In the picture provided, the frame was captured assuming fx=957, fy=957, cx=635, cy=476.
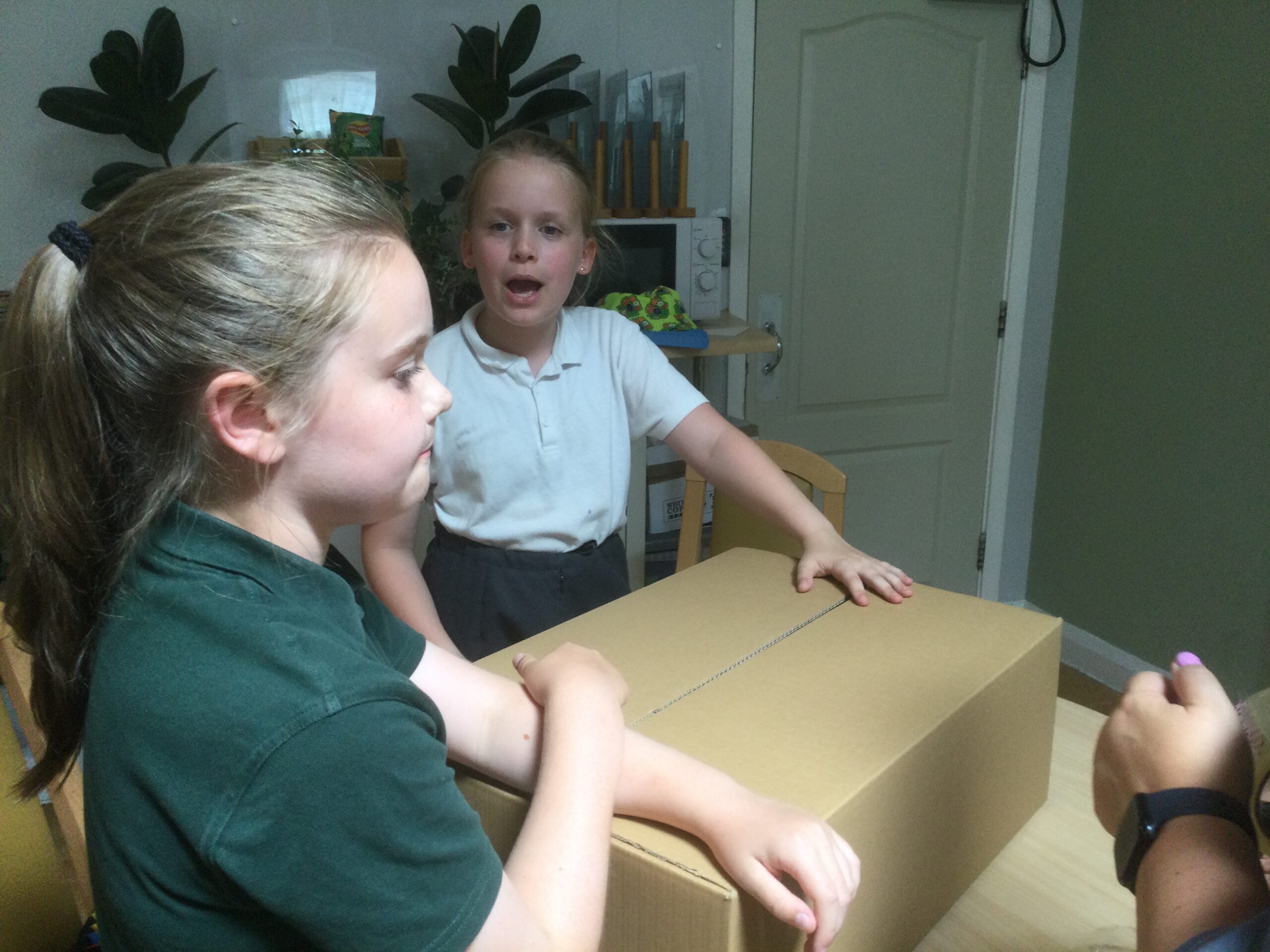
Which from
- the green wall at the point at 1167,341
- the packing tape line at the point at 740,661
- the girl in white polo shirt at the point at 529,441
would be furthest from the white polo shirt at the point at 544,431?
the green wall at the point at 1167,341

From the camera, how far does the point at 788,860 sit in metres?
0.58

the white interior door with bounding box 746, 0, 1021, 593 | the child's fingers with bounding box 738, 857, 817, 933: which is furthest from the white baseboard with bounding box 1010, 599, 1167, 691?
the child's fingers with bounding box 738, 857, 817, 933

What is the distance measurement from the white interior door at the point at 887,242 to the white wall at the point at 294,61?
179 mm

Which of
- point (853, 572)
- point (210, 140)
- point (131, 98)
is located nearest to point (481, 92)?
point (210, 140)

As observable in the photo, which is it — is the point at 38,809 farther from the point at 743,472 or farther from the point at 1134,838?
the point at 1134,838

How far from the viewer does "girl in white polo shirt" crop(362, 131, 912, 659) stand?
128cm

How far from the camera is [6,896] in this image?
1.14 metres

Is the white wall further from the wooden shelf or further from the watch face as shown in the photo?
the watch face

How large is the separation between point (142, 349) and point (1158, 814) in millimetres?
691

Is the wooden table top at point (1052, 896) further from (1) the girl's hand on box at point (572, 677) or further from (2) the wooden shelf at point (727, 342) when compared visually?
(2) the wooden shelf at point (727, 342)

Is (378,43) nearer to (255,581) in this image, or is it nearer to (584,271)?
(584,271)

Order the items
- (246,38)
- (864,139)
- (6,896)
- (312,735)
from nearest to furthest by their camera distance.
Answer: (312,735) < (6,896) < (246,38) < (864,139)

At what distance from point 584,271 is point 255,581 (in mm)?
917

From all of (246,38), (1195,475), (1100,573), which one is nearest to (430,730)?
(246,38)
